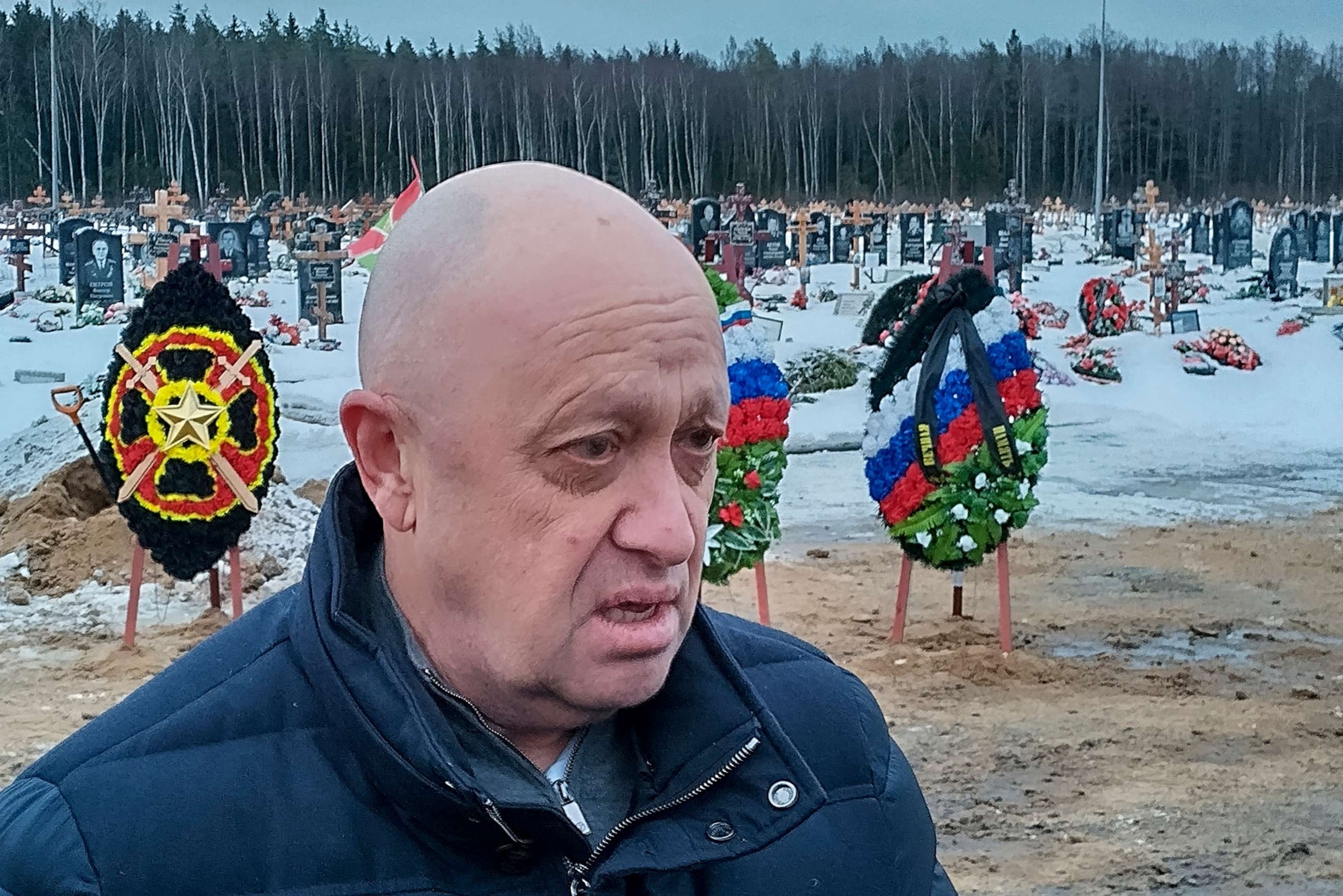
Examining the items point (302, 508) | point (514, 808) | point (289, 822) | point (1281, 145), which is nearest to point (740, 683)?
point (514, 808)

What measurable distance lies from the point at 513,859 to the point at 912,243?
2409 cm

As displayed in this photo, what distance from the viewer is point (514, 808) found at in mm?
1275

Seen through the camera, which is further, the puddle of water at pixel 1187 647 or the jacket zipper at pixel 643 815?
the puddle of water at pixel 1187 647

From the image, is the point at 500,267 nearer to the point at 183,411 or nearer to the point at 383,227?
the point at 183,411

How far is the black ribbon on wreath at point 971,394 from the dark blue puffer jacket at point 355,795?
5.56 metres

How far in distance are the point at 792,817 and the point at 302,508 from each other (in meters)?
8.65

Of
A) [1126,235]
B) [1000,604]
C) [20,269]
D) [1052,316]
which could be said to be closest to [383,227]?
[1000,604]

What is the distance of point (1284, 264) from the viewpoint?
2148cm

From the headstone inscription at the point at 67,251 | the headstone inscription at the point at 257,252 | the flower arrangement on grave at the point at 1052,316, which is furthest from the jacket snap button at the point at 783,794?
the headstone inscription at the point at 257,252

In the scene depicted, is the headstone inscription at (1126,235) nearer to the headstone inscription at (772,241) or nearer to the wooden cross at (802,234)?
the wooden cross at (802,234)

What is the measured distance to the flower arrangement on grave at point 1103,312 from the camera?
18.5 metres

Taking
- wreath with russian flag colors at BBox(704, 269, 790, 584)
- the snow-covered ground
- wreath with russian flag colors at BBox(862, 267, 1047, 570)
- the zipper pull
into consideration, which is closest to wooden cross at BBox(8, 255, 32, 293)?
the snow-covered ground

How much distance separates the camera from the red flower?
6.70 m

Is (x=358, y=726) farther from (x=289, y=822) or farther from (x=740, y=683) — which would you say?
(x=740, y=683)
